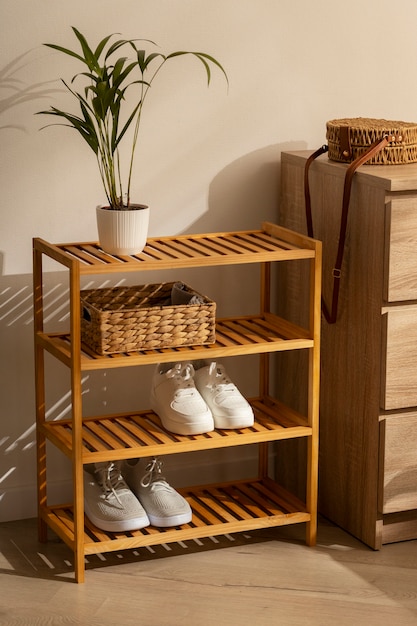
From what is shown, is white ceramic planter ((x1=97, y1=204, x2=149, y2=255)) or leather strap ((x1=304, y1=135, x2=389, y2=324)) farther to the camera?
leather strap ((x1=304, y1=135, x2=389, y2=324))

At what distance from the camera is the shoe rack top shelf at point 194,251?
7.18 feet

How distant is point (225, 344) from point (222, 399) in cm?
14

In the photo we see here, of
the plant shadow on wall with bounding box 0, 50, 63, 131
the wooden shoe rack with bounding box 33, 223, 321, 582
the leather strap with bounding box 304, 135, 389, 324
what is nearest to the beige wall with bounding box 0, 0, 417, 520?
the plant shadow on wall with bounding box 0, 50, 63, 131

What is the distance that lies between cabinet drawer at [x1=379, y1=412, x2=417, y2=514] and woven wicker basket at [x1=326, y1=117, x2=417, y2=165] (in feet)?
1.97

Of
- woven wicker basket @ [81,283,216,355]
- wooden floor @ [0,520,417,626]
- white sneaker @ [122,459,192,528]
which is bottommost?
wooden floor @ [0,520,417,626]

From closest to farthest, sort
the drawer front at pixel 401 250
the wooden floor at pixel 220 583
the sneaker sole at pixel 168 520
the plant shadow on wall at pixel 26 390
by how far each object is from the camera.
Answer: the wooden floor at pixel 220 583, the drawer front at pixel 401 250, the sneaker sole at pixel 168 520, the plant shadow on wall at pixel 26 390

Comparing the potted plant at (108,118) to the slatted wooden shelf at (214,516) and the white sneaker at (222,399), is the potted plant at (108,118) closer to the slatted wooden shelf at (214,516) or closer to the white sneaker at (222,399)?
the white sneaker at (222,399)

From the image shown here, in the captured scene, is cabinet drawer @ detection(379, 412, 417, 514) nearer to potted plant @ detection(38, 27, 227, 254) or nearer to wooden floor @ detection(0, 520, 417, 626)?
wooden floor @ detection(0, 520, 417, 626)

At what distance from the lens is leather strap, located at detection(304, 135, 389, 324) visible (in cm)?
234

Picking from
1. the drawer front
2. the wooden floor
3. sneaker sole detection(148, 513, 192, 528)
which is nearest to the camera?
the wooden floor

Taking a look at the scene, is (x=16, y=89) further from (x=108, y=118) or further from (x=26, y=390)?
(x=26, y=390)

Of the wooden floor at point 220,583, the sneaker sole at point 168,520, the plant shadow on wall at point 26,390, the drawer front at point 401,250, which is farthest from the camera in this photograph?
the plant shadow on wall at point 26,390

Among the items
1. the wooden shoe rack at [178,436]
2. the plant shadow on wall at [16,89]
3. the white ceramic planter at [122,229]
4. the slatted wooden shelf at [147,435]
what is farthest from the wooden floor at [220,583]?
the plant shadow on wall at [16,89]

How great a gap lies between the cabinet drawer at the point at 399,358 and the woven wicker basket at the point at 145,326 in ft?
1.29
